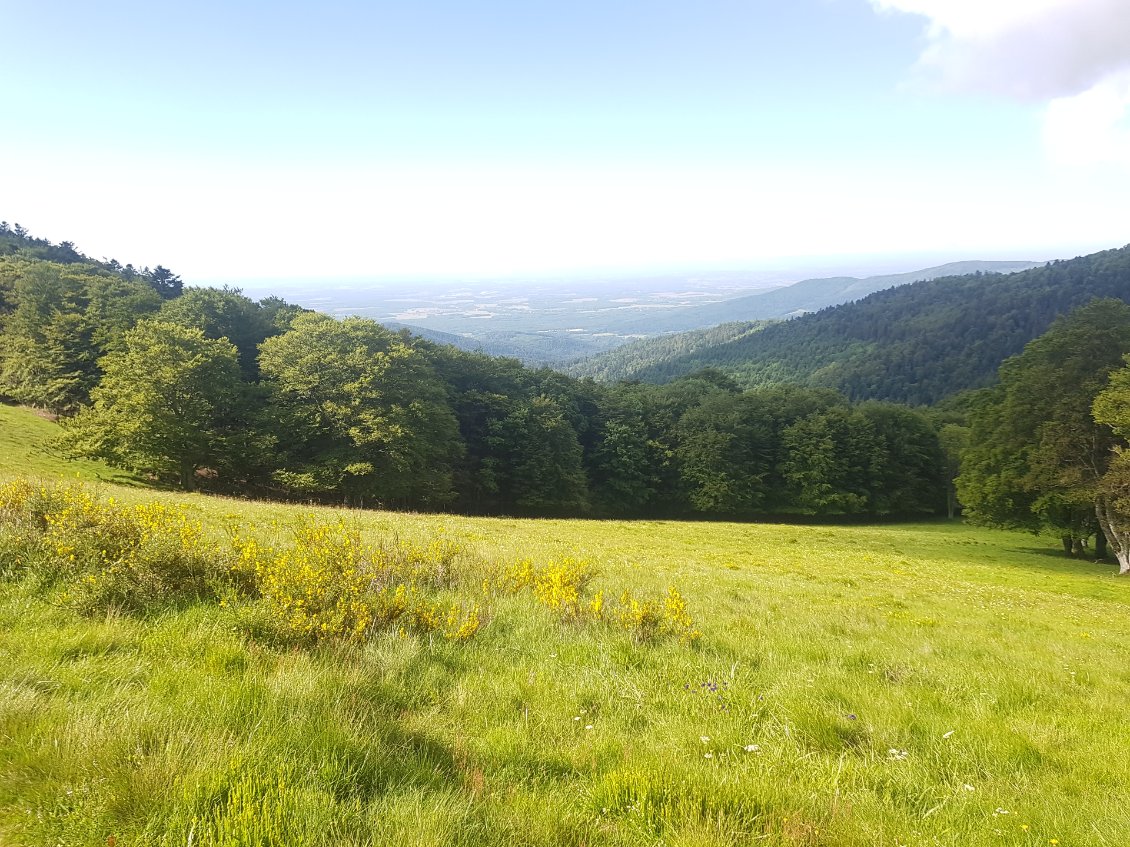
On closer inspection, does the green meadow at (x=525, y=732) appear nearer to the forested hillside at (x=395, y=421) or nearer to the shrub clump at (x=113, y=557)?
the shrub clump at (x=113, y=557)

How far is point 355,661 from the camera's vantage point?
5.21 metres

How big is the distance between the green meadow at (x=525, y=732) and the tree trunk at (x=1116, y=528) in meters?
26.8

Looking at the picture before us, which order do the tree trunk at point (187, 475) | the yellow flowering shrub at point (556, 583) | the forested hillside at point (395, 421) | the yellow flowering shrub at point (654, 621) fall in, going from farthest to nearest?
the forested hillside at point (395, 421), the tree trunk at point (187, 475), the yellow flowering shrub at point (556, 583), the yellow flowering shrub at point (654, 621)

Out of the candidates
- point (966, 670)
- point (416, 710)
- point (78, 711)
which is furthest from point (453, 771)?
point (966, 670)

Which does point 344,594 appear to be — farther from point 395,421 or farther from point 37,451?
point 37,451

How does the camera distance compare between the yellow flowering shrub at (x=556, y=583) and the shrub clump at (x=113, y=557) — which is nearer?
the shrub clump at (x=113, y=557)

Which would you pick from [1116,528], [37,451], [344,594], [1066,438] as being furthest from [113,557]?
[1116,528]

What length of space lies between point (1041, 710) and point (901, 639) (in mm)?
3005

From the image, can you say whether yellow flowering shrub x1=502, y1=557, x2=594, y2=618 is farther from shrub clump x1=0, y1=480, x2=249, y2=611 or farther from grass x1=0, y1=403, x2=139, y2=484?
grass x1=0, y1=403, x2=139, y2=484

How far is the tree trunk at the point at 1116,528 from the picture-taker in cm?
2722

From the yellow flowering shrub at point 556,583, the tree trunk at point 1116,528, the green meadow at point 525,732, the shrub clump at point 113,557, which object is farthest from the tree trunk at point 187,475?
the tree trunk at point 1116,528

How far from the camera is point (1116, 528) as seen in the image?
27.5 m

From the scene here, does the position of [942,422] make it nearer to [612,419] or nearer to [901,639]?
[612,419]

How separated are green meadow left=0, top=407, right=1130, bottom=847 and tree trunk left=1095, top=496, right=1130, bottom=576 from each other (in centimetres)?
2679
